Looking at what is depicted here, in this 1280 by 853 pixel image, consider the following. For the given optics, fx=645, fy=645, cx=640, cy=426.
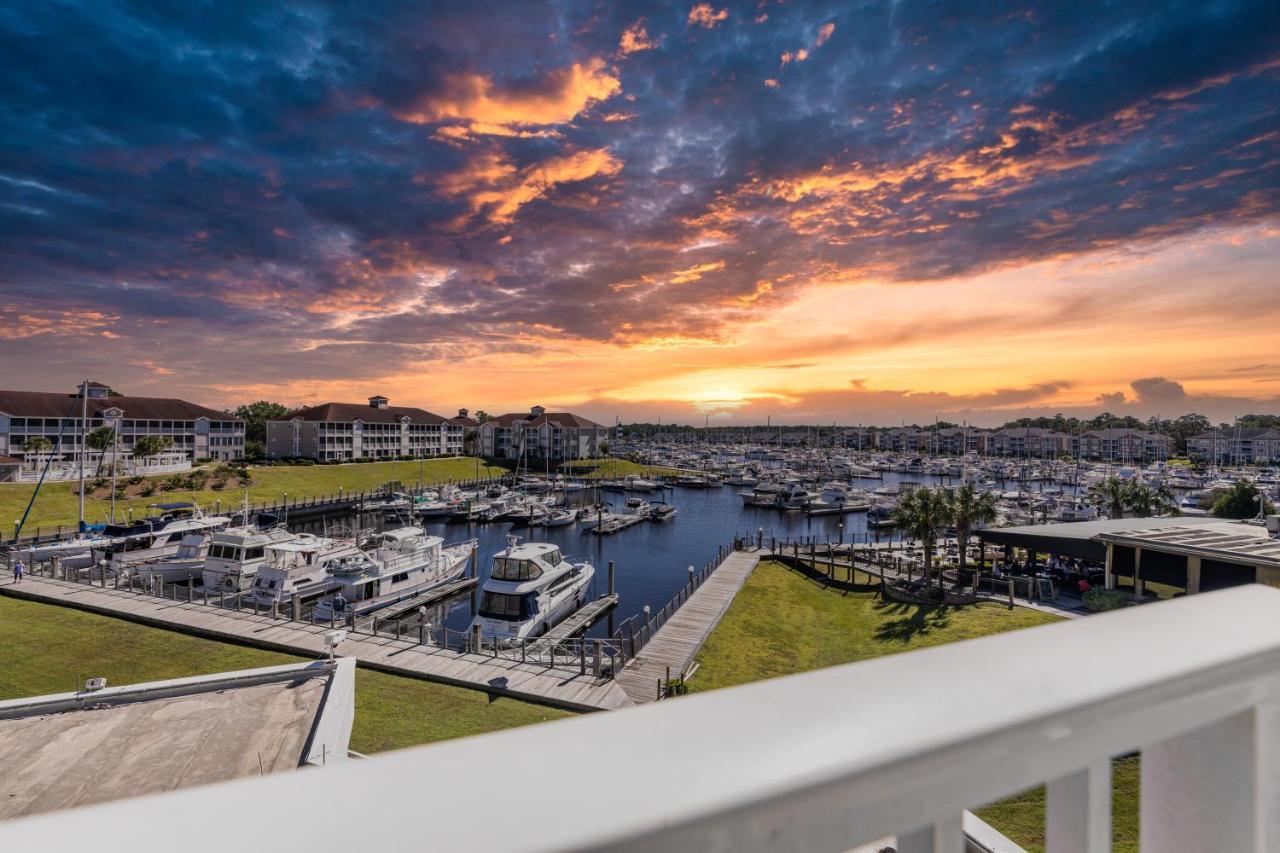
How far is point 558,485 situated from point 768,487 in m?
25.2

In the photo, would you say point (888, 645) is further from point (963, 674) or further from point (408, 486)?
point (408, 486)

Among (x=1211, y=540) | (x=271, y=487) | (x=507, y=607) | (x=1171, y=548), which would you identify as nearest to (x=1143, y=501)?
(x=1211, y=540)

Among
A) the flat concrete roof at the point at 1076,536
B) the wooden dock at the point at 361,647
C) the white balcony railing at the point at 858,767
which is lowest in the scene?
the wooden dock at the point at 361,647

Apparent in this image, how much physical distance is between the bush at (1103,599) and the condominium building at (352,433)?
85877 mm

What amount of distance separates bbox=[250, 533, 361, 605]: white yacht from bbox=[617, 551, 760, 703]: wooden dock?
16.4 m

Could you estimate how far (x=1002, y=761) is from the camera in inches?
32.9

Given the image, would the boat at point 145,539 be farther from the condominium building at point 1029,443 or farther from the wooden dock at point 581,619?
the condominium building at point 1029,443

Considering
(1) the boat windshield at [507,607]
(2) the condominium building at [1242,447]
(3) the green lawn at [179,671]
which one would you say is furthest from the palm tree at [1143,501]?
(2) the condominium building at [1242,447]

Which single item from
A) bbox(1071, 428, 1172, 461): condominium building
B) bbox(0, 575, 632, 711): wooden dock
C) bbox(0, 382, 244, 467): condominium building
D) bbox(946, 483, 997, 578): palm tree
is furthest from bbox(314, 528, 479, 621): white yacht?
bbox(1071, 428, 1172, 461): condominium building

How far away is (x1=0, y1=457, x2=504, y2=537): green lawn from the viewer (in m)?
45.0

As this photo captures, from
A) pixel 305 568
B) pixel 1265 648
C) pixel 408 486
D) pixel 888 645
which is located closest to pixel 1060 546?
pixel 888 645

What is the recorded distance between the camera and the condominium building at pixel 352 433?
88.6 m

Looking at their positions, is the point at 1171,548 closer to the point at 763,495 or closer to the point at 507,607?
the point at 507,607

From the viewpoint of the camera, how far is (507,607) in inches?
981
